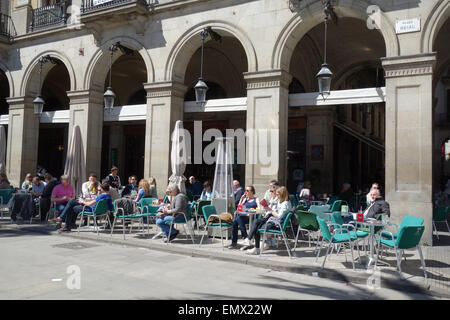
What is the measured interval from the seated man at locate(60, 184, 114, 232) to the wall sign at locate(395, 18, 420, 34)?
7.96 metres

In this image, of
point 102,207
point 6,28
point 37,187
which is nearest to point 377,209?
point 102,207

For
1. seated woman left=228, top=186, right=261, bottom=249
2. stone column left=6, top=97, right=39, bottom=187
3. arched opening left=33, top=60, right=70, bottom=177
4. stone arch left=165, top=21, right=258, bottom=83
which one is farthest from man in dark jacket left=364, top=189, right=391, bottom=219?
arched opening left=33, top=60, right=70, bottom=177

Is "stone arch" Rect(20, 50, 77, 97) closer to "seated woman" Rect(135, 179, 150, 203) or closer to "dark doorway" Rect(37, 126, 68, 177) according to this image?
"dark doorway" Rect(37, 126, 68, 177)

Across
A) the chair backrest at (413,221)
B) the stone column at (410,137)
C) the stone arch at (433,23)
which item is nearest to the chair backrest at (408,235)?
the chair backrest at (413,221)

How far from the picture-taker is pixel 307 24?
10586mm

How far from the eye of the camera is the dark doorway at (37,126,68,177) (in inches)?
853

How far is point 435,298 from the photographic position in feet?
16.6

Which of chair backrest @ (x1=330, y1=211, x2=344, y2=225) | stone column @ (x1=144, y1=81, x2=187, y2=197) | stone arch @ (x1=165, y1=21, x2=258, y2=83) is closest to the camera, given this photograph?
chair backrest @ (x1=330, y1=211, x2=344, y2=225)

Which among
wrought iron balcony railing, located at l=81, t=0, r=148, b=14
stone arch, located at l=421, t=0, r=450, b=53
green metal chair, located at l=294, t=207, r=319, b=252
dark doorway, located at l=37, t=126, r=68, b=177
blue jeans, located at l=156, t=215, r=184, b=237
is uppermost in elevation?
wrought iron balcony railing, located at l=81, t=0, r=148, b=14

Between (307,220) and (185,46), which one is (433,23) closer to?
(307,220)

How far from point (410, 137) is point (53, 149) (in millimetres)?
19234

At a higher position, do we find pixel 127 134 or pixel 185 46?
pixel 185 46
